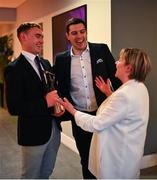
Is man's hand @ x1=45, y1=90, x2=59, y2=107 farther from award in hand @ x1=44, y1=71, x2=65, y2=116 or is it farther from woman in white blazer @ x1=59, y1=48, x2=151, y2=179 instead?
woman in white blazer @ x1=59, y1=48, x2=151, y2=179

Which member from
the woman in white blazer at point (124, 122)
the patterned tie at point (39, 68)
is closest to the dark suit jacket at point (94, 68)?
the patterned tie at point (39, 68)

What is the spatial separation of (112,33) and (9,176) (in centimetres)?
206

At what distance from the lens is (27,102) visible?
203 centimetres

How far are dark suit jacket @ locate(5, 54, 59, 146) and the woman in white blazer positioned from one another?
0.32 m

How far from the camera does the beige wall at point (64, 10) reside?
10.9ft

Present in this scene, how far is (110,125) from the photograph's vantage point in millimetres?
1830

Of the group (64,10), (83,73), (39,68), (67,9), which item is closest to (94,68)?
(83,73)

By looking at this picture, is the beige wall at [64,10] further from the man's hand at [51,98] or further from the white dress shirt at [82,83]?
the man's hand at [51,98]

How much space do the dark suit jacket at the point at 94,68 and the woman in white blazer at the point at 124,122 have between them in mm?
607

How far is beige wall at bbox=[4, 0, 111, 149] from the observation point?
3.32m

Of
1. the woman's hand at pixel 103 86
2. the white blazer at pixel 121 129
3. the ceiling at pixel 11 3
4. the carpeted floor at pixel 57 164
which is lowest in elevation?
the carpeted floor at pixel 57 164

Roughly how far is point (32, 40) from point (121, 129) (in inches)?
36.5

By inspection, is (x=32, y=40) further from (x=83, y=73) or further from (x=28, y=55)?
(x=83, y=73)

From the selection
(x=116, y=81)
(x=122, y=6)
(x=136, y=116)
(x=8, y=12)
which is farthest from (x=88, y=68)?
(x=8, y=12)
